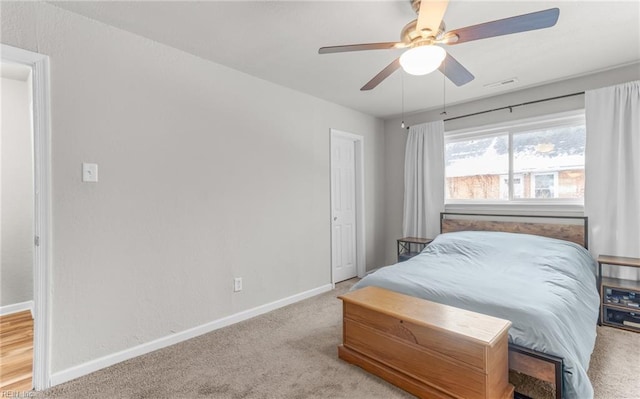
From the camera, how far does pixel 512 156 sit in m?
3.64

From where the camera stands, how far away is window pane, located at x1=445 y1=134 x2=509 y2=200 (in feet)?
12.3

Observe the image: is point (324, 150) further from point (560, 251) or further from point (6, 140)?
point (6, 140)

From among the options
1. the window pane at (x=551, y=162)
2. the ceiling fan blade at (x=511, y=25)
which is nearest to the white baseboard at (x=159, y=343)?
the ceiling fan blade at (x=511, y=25)

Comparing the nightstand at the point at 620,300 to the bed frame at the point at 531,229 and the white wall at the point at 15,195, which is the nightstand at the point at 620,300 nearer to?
the bed frame at the point at 531,229

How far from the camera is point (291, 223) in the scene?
3.42 m

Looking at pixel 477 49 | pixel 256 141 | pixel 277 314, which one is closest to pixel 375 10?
pixel 477 49

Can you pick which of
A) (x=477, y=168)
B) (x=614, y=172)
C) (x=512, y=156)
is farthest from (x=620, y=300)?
(x=477, y=168)

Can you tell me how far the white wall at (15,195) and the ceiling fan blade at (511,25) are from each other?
4.09 meters

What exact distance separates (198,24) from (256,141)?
46.3 inches

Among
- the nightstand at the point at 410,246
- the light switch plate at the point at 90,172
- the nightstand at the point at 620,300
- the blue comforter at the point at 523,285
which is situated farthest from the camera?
the nightstand at the point at 410,246

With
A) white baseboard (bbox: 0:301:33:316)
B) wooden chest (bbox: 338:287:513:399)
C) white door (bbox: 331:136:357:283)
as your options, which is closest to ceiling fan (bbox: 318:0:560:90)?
wooden chest (bbox: 338:287:513:399)

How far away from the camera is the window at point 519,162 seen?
3.25m

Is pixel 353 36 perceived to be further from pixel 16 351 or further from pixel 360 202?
pixel 16 351

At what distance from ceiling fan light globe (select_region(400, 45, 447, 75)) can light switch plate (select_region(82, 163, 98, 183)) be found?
2.20m
